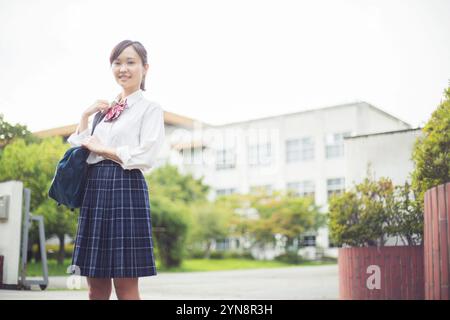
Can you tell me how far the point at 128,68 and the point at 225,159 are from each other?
2180 centimetres

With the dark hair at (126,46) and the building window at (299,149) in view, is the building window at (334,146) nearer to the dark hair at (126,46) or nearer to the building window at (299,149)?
the building window at (299,149)

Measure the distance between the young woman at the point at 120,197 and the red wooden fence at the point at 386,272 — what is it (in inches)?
109

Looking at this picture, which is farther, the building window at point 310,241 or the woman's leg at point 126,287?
the building window at point 310,241

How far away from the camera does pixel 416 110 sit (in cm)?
411

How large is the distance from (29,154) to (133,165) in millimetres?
3498

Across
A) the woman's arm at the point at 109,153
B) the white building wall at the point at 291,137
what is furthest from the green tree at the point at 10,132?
the white building wall at the point at 291,137

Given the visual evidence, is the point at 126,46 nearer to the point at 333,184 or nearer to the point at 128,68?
the point at 128,68

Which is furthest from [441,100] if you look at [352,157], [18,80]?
[18,80]

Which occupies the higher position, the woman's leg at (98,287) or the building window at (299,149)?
the building window at (299,149)

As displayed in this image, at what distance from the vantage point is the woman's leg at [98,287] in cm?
192

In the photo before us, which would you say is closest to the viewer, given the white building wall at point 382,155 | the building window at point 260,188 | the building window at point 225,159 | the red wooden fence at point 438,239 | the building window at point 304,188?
the red wooden fence at point 438,239

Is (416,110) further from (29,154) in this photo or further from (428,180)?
(29,154)

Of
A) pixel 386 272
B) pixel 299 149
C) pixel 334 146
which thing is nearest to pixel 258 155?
pixel 299 149

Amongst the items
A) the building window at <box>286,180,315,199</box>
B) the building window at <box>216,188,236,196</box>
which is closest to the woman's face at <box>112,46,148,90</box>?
the building window at <box>286,180,315,199</box>
